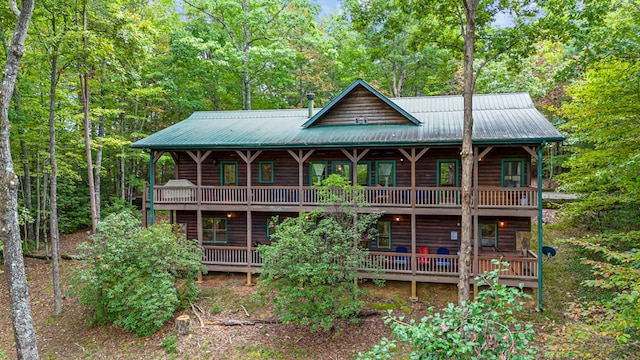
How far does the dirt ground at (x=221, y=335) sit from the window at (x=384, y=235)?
1.91 m

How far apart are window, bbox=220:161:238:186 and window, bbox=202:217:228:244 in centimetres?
180

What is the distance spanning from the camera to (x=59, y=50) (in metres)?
12.1

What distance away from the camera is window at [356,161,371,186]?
15.0 meters

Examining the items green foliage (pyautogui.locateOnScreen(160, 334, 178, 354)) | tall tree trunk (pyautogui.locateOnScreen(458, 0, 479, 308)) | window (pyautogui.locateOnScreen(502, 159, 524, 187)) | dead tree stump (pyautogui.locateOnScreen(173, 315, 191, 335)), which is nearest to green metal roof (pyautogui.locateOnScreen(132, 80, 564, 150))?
window (pyautogui.locateOnScreen(502, 159, 524, 187))

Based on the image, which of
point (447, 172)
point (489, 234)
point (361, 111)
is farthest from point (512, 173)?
point (361, 111)

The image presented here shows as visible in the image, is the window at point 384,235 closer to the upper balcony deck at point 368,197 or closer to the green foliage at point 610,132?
the upper balcony deck at point 368,197

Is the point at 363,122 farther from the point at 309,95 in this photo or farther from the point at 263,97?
the point at 263,97

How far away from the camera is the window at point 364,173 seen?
49.1 ft

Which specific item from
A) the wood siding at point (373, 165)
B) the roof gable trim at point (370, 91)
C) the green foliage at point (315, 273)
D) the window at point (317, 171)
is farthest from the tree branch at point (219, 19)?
the green foliage at point (315, 273)

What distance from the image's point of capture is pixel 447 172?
1468 cm

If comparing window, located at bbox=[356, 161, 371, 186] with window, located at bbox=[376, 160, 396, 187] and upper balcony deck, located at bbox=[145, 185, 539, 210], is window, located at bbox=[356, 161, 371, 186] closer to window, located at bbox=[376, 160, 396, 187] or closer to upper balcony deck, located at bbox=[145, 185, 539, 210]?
window, located at bbox=[376, 160, 396, 187]

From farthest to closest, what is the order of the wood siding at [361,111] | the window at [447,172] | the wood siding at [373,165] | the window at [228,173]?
the window at [228,173] → the wood siding at [361,111] → the window at [447,172] → the wood siding at [373,165]

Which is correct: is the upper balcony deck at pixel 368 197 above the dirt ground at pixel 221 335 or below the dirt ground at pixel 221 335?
above

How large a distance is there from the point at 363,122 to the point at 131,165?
20.9 m
